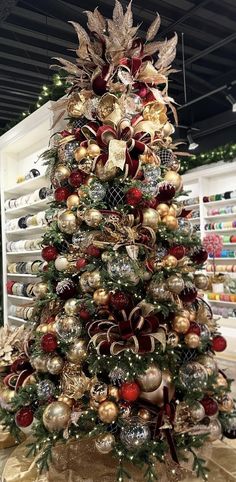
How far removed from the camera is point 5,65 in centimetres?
512

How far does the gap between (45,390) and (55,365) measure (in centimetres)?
13

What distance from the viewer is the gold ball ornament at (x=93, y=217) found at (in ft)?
5.70

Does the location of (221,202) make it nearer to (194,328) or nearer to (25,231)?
(25,231)

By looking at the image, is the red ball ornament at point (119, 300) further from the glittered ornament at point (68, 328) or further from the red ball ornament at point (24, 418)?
the red ball ornament at point (24, 418)

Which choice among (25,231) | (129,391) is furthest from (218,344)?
(25,231)

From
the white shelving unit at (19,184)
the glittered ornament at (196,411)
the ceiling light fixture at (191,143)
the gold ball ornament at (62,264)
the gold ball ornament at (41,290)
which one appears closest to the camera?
the glittered ornament at (196,411)

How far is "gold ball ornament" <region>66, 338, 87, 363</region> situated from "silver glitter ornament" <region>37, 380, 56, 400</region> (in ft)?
0.55

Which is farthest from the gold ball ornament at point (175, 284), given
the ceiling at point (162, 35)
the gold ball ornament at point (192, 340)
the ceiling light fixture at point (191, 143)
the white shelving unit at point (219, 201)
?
the ceiling light fixture at point (191, 143)

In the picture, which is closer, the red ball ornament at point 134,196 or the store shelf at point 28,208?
the red ball ornament at point 134,196

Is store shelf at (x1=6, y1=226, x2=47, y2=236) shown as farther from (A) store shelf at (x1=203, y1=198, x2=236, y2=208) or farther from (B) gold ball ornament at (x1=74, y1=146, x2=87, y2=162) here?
(A) store shelf at (x1=203, y1=198, x2=236, y2=208)

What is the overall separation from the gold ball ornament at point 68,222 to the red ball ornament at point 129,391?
740 mm

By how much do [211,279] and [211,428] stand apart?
2.28 ft

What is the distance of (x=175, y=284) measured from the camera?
1687 mm

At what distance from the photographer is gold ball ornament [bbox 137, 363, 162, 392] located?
5.24ft
